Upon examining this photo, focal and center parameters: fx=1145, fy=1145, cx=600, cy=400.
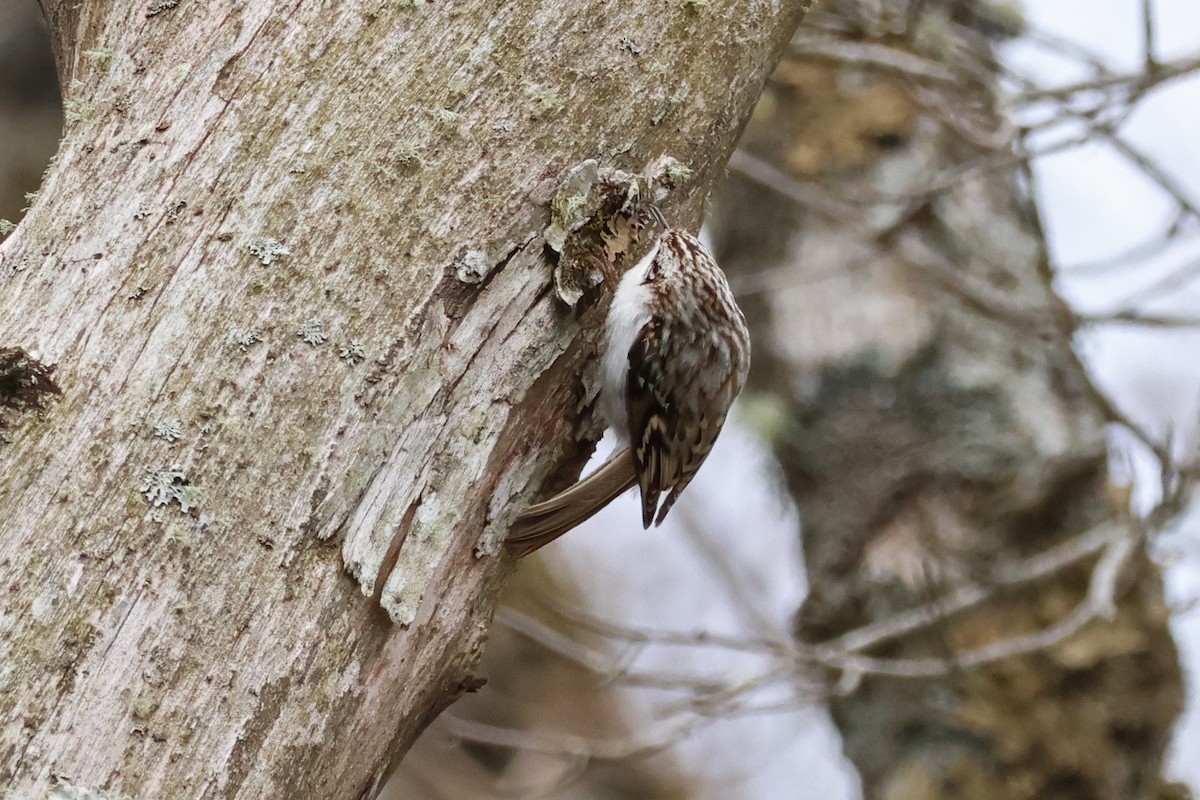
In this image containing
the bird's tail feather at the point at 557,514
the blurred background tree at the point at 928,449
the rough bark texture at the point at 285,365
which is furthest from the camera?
the blurred background tree at the point at 928,449

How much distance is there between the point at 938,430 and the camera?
3.94m

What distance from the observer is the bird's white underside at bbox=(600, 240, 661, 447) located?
2.11 meters

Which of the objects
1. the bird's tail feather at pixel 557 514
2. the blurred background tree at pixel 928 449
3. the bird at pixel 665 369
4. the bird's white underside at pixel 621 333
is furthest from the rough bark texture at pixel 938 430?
the bird's tail feather at pixel 557 514

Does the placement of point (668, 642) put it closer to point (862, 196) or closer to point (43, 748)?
point (862, 196)

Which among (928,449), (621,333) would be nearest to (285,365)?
(621,333)

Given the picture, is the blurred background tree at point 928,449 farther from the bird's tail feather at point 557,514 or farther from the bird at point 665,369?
the bird's tail feather at point 557,514

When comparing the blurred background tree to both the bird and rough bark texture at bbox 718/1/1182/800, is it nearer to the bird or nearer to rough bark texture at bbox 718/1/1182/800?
rough bark texture at bbox 718/1/1182/800

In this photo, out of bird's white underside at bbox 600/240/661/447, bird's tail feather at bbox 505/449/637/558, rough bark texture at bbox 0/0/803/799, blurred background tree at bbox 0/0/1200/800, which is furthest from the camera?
blurred background tree at bbox 0/0/1200/800

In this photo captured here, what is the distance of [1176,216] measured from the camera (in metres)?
3.43

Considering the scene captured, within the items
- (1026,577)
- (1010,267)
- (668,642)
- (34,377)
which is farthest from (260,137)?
(1010,267)

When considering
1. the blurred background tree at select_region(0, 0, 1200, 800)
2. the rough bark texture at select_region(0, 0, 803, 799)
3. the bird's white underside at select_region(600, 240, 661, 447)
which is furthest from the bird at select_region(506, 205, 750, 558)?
the blurred background tree at select_region(0, 0, 1200, 800)

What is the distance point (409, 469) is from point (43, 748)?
1.89ft

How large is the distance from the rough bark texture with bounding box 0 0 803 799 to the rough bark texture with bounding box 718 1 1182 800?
1.81 m

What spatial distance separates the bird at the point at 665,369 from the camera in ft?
7.22
